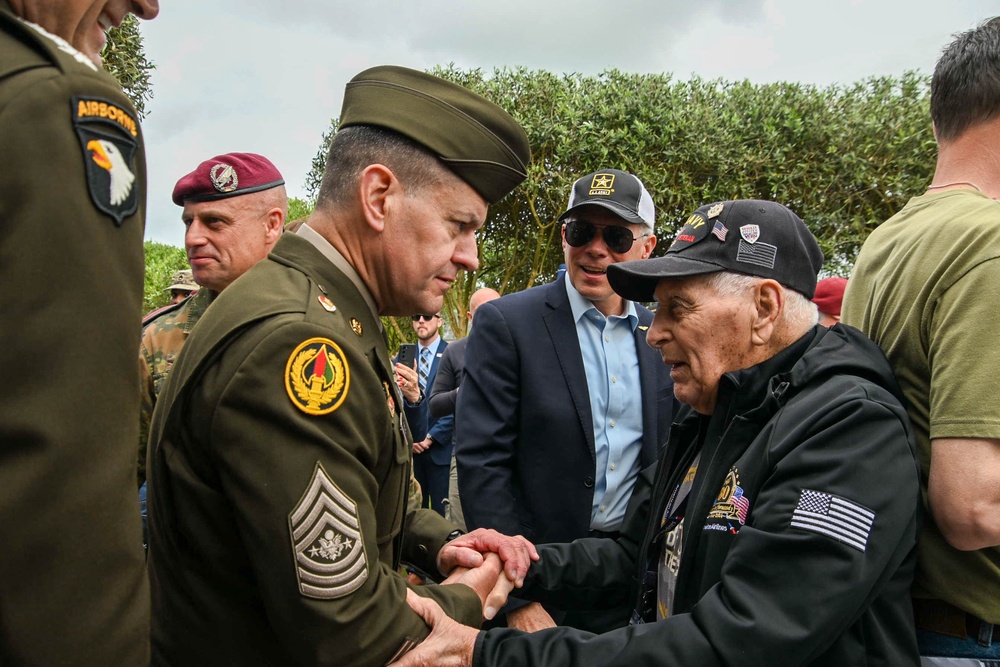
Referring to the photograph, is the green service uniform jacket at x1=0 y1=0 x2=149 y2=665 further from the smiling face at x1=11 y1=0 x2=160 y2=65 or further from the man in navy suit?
the man in navy suit

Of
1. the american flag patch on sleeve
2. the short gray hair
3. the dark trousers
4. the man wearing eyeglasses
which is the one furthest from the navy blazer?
the dark trousers

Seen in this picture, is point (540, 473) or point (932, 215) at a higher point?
point (932, 215)

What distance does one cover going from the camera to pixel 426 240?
2.00m

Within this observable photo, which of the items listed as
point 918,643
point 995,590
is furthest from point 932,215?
point 918,643

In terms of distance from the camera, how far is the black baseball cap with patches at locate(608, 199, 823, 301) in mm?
2240

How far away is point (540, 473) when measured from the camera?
3.34m

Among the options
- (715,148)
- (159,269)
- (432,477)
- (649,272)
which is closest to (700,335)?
(649,272)

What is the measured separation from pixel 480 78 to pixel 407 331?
5337 millimetres

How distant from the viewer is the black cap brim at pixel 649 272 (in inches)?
90.0

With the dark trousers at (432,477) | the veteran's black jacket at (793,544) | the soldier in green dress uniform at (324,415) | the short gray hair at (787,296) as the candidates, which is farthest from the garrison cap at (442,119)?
the dark trousers at (432,477)

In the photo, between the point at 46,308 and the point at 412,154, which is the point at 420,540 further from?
the point at 46,308

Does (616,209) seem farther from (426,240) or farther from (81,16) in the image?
(81,16)

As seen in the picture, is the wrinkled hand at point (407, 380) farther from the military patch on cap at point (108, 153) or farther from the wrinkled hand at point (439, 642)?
the military patch on cap at point (108, 153)

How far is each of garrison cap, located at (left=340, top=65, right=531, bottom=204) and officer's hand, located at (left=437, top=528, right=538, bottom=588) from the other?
3.77 ft
